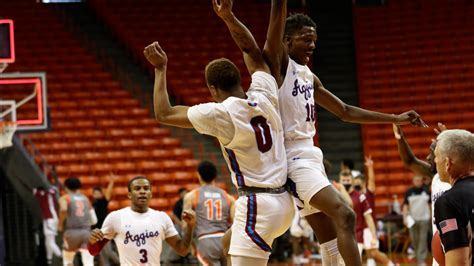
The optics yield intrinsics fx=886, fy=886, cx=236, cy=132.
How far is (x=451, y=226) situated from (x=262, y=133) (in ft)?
→ 5.80

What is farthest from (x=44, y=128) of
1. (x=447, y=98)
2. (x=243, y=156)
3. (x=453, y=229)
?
(x=447, y=98)

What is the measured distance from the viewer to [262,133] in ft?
18.9

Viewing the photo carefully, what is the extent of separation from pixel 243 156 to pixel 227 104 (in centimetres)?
36

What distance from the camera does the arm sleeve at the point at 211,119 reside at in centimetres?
569

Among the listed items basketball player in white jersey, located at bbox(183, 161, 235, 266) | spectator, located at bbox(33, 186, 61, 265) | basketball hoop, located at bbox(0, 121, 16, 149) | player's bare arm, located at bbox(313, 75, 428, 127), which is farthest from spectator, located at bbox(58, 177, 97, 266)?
player's bare arm, located at bbox(313, 75, 428, 127)

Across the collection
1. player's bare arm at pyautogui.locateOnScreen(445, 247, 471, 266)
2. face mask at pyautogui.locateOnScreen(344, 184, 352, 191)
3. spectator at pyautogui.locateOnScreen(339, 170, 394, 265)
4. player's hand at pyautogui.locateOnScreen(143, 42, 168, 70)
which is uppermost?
player's hand at pyautogui.locateOnScreen(143, 42, 168, 70)

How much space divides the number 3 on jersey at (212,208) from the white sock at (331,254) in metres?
4.66

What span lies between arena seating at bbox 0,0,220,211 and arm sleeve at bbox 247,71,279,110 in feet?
45.0

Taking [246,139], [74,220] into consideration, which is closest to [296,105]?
[246,139]

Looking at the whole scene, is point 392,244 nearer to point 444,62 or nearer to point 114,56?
point 444,62

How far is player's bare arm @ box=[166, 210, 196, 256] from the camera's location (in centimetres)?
713

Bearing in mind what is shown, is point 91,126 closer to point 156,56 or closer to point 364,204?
point 364,204

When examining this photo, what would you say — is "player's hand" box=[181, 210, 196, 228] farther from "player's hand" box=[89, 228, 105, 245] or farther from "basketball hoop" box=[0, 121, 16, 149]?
"basketball hoop" box=[0, 121, 16, 149]

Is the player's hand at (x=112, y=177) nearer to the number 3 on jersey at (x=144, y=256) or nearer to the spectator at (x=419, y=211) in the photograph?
the spectator at (x=419, y=211)
